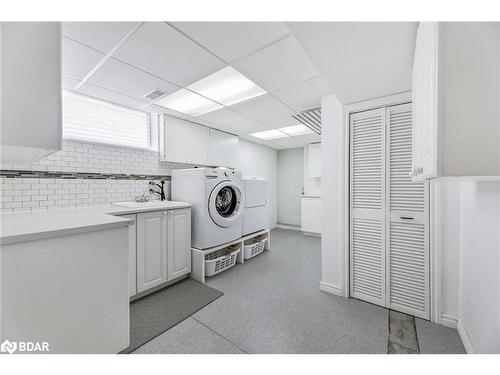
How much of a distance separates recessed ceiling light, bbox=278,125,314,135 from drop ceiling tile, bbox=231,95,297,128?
1.11 ft

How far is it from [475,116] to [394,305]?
6.03ft

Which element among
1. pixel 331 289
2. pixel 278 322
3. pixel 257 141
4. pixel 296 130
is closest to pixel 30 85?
pixel 278 322

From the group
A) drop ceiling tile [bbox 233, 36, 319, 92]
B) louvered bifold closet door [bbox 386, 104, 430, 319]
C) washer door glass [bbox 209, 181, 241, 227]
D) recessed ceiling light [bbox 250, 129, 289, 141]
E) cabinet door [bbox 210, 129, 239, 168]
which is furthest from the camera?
Result: recessed ceiling light [bbox 250, 129, 289, 141]

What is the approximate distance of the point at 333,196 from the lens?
2170 millimetres

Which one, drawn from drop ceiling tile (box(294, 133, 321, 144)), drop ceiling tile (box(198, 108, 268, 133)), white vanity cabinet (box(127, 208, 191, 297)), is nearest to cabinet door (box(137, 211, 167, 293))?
white vanity cabinet (box(127, 208, 191, 297))

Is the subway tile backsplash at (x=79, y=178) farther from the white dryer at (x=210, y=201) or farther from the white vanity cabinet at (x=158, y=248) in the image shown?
the white vanity cabinet at (x=158, y=248)

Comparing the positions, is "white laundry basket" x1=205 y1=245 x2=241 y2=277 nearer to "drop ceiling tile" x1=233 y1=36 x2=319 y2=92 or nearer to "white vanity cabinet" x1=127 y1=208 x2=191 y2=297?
"white vanity cabinet" x1=127 y1=208 x2=191 y2=297

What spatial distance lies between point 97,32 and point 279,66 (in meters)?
1.39

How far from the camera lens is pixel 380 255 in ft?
6.35

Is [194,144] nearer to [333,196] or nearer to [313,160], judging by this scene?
[333,196]

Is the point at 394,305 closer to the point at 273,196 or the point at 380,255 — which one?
the point at 380,255

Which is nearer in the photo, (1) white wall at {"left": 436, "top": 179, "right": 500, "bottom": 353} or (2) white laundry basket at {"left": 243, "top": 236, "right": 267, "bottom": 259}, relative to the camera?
(1) white wall at {"left": 436, "top": 179, "right": 500, "bottom": 353}

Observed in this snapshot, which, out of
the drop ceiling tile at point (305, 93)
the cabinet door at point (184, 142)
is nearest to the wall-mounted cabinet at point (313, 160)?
the drop ceiling tile at point (305, 93)

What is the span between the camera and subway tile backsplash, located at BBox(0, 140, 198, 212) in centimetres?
188
